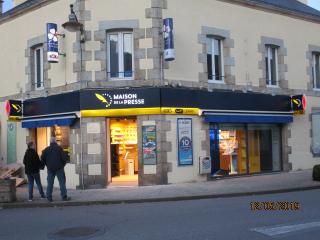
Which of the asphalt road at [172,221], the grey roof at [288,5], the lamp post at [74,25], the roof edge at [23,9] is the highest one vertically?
the grey roof at [288,5]

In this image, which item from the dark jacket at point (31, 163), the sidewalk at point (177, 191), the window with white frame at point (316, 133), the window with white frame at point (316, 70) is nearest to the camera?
the sidewalk at point (177, 191)

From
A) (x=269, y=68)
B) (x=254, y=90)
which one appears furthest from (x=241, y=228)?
(x=269, y=68)

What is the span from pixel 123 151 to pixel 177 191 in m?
3.12

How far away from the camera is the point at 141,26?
1600 centimetres

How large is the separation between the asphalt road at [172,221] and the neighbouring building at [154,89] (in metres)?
3.84

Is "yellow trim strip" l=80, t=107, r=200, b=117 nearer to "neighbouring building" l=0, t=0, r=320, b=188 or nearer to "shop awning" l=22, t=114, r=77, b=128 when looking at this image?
"neighbouring building" l=0, t=0, r=320, b=188

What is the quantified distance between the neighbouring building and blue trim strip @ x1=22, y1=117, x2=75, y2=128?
0.07 m

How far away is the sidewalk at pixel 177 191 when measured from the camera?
42.6 feet

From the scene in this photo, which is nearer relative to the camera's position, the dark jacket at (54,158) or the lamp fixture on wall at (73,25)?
the dark jacket at (54,158)

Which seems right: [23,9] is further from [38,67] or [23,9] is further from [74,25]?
[74,25]

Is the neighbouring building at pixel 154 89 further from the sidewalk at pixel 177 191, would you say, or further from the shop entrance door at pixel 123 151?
the sidewalk at pixel 177 191

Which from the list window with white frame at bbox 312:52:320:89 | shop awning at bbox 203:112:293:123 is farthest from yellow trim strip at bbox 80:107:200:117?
window with white frame at bbox 312:52:320:89

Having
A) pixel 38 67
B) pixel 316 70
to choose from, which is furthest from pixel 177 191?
pixel 316 70

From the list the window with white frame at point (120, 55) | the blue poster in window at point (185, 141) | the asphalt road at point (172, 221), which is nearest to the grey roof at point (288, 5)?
the window with white frame at point (120, 55)
